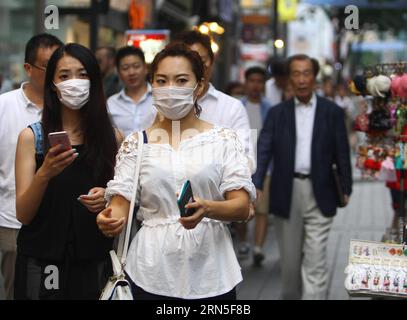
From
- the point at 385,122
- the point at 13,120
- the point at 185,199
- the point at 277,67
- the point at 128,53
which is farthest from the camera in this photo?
the point at 277,67

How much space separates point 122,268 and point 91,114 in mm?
1204

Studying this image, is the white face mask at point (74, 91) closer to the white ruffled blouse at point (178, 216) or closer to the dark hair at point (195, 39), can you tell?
the white ruffled blouse at point (178, 216)

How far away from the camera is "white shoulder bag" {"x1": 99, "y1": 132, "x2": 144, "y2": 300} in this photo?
13.5ft

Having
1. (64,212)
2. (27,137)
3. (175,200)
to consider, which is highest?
(27,137)

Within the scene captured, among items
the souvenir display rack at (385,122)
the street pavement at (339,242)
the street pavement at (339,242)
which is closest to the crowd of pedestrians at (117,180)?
the souvenir display rack at (385,122)

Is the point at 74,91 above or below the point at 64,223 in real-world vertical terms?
above

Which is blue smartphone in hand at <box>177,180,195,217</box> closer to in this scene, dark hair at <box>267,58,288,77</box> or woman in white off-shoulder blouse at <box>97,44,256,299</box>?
woman in white off-shoulder blouse at <box>97,44,256,299</box>

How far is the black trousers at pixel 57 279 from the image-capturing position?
5008mm

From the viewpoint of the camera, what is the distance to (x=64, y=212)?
5023 millimetres

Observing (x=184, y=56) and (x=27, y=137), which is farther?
(x=27, y=137)

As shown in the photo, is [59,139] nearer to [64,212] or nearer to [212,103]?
[64,212]

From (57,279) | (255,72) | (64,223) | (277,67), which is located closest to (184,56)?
(64,223)

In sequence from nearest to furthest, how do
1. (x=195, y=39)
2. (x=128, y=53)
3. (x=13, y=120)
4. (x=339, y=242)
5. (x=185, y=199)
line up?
(x=185, y=199)
(x=13, y=120)
(x=195, y=39)
(x=128, y=53)
(x=339, y=242)

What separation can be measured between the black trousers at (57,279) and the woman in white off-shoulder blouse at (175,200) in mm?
624
